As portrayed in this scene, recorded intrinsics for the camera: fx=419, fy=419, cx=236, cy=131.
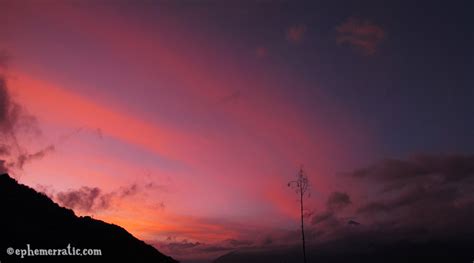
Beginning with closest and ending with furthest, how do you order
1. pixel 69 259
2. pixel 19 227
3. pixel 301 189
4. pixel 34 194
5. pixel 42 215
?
pixel 69 259, pixel 19 227, pixel 301 189, pixel 42 215, pixel 34 194

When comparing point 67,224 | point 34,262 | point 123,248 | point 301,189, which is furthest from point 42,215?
point 301,189

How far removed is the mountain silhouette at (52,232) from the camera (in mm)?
82875

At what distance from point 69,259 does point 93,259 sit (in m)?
7.58

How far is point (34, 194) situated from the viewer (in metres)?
112

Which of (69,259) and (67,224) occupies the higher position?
(67,224)

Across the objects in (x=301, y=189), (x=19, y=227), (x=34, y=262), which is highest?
(x=301, y=189)

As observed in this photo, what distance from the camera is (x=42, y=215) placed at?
337ft

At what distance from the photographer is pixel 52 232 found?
94625mm

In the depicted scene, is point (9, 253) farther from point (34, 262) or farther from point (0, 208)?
point (0, 208)

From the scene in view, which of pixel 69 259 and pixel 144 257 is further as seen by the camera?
pixel 144 257

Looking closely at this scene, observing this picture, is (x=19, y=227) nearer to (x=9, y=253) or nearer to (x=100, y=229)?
(x=9, y=253)

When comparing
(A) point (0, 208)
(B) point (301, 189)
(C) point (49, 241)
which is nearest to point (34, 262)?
(C) point (49, 241)

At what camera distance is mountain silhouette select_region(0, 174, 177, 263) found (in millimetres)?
82875


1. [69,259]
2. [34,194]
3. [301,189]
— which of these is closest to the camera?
[69,259]
